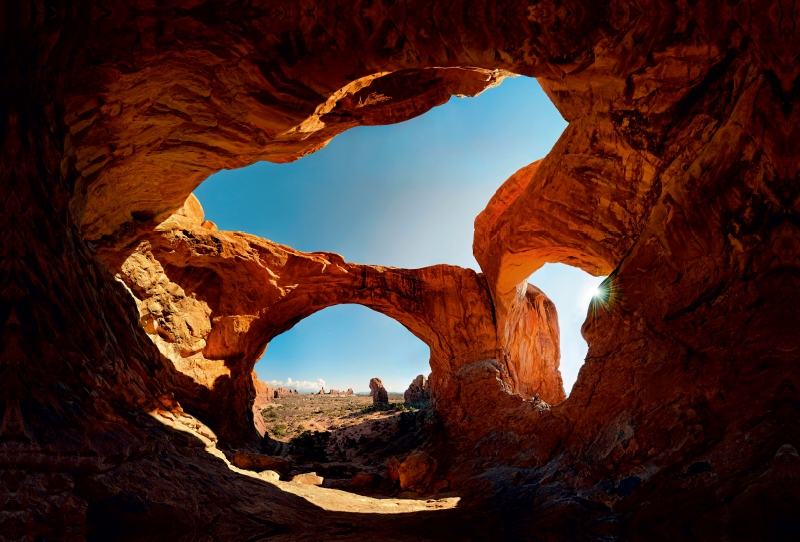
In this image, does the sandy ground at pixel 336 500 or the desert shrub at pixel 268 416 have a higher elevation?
the desert shrub at pixel 268 416

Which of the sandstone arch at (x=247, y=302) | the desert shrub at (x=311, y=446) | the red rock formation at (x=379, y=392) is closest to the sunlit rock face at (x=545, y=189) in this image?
the sandstone arch at (x=247, y=302)

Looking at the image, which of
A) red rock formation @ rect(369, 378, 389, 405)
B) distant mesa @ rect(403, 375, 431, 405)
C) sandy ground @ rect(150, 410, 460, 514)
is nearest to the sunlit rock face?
sandy ground @ rect(150, 410, 460, 514)

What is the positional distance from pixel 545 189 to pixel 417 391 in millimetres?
36455

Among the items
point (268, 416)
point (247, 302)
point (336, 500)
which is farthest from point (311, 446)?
point (268, 416)

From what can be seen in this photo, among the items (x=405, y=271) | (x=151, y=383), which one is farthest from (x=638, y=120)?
(x=405, y=271)

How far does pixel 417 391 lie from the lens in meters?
42.0

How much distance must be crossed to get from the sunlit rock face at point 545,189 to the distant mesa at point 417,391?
3294 cm

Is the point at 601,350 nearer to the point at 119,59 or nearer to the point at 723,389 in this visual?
the point at 723,389

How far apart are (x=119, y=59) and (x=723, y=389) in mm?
10005

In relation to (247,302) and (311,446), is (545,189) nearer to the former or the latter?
(247,302)

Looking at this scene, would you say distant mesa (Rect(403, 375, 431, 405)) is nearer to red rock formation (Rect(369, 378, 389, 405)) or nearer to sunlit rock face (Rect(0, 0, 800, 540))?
red rock formation (Rect(369, 378, 389, 405))

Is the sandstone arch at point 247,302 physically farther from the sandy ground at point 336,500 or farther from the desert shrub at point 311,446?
the sandy ground at point 336,500

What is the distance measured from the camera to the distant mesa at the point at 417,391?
40.9m

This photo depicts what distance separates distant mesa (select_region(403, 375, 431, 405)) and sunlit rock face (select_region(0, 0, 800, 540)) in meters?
32.9
